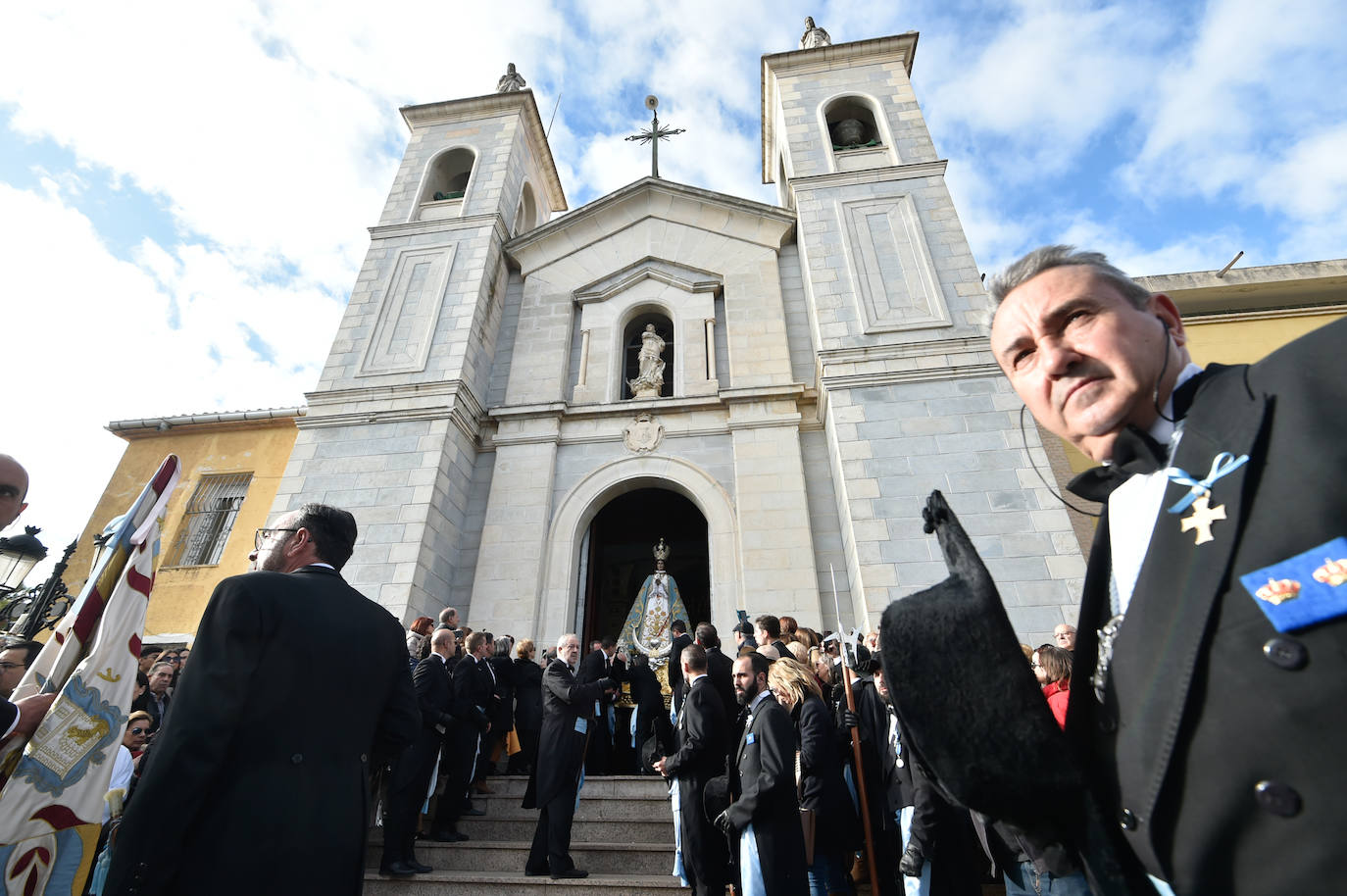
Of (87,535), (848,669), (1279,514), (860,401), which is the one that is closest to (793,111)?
(860,401)

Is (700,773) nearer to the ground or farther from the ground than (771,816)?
farther from the ground

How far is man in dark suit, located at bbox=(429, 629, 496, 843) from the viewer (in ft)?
17.4

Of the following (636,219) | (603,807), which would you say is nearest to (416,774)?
(603,807)

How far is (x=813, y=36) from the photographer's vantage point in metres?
15.2

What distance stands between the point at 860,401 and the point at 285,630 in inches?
313

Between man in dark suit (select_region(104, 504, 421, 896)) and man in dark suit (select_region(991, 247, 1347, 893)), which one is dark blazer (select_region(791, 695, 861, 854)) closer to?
man in dark suit (select_region(104, 504, 421, 896))

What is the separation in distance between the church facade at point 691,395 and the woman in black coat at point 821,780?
352 cm

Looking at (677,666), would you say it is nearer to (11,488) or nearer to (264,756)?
(264,756)

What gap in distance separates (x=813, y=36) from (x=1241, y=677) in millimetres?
17931

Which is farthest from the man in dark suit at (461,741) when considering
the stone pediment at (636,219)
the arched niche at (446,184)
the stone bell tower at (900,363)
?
the arched niche at (446,184)

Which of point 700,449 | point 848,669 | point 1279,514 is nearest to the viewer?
point 1279,514

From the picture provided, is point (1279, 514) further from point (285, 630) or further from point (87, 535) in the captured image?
point (87, 535)

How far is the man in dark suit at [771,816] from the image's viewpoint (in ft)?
11.4

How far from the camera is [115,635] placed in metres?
2.55
